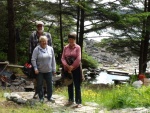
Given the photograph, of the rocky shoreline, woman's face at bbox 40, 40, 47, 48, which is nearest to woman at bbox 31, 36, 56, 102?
woman's face at bbox 40, 40, 47, 48

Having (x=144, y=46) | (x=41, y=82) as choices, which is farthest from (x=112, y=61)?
(x=41, y=82)

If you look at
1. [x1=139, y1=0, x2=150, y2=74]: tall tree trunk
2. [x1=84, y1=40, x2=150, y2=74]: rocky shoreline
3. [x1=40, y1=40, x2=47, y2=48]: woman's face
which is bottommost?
[x1=84, y1=40, x2=150, y2=74]: rocky shoreline

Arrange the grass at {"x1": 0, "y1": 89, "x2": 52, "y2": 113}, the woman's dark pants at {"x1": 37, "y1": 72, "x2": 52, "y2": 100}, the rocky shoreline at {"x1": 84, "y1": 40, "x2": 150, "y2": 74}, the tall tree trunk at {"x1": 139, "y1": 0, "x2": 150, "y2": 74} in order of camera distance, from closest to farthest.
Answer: the grass at {"x1": 0, "y1": 89, "x2": 52, "y2": 113} → the woman's dark pants at {"x1": 37, "y1": 72, "x2": 52, "y2": 100} → the tall tree trunk at {"x1": 139, "y1": 0, "x2": 150, "y2": 74} → the rocky shoreline at {"x1": 84, "y1": 40, "x2": 150, "y2": 74}

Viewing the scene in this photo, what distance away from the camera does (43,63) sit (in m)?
7.92

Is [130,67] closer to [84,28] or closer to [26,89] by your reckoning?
[84,28]

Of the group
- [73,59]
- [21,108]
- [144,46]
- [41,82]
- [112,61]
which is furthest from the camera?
[112,61]

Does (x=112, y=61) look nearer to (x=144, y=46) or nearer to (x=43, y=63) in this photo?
(x=144, y=46)

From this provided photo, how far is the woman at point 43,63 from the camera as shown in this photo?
7871 mm

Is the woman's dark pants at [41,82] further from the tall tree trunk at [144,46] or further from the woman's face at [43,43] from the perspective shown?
the tall tree trunk at [144,46]

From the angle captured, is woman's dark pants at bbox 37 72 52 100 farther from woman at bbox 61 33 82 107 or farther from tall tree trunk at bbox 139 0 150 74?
tall tree trunk at bbox 139 0 150 74

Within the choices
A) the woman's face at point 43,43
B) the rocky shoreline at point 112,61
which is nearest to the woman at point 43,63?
the woman's face at point 43,43

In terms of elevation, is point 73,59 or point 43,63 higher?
point 73,59

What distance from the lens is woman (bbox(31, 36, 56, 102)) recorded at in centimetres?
787

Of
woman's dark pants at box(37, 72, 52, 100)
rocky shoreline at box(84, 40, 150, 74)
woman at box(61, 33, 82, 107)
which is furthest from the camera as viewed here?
rocky shoreline at box(84, 40, 150, 74)
